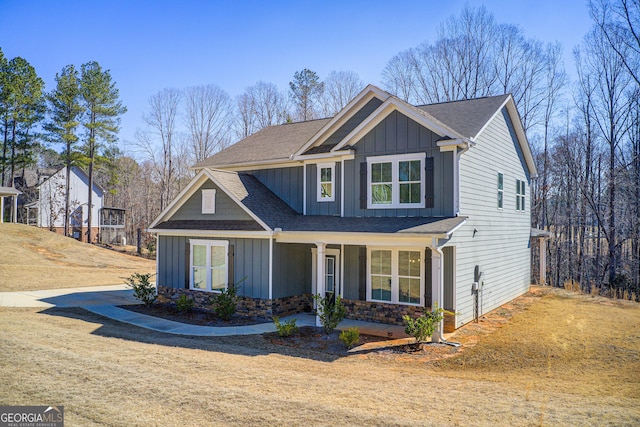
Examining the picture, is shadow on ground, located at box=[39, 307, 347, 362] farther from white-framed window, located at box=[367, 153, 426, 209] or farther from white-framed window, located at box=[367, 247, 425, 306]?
white-framed window, located at box=[367, 153, 426, 209]

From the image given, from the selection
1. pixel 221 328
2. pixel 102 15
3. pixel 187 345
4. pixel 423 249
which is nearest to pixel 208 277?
pixel 221 328

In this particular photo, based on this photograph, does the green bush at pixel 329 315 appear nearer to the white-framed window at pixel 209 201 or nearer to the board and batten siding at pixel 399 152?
the board and batten siding at pixel 399 152

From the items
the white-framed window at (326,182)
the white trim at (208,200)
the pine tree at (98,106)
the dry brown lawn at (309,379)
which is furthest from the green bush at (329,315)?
the pine tree at (98,106)

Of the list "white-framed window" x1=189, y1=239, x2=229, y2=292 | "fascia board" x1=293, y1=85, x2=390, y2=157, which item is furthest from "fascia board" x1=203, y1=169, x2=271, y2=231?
"fascia board" x1=293, y1=85, x2=390, y2=157

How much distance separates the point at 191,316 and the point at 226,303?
1.48 metres

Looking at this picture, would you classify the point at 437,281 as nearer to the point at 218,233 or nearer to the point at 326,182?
the point at 326,182

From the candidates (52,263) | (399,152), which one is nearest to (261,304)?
(399,152)

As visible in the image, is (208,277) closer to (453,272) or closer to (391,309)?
(391,309)

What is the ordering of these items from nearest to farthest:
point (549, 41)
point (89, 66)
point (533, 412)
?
point (533, 412) → point (549, 41) → point (89, 66)

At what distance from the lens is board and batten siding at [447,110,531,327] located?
1220 cm

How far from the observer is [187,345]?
9.52m

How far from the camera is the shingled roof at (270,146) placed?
1591cm

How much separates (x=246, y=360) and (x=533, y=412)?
16.9ft

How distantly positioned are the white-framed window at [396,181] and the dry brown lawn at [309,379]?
161 inches
